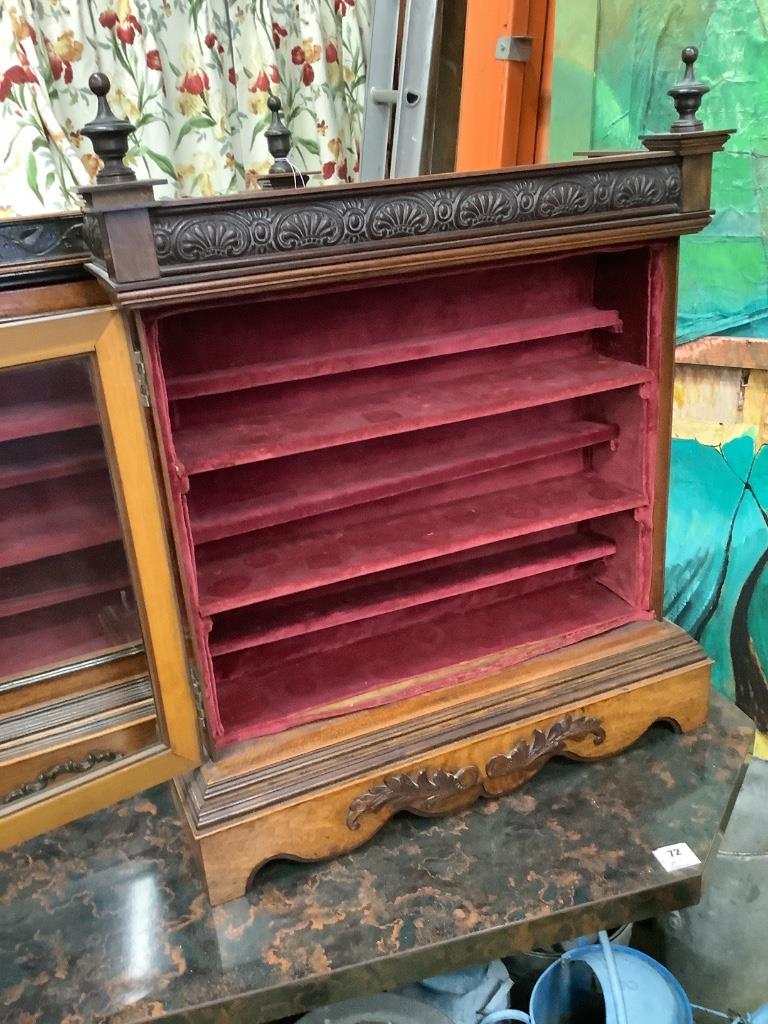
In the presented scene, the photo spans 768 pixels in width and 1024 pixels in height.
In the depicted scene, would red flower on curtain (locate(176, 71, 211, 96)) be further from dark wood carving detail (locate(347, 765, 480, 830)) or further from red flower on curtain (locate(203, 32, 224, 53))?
dark wood carving detail (locate(347, 765, 480, 830))

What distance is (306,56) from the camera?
5.87ft

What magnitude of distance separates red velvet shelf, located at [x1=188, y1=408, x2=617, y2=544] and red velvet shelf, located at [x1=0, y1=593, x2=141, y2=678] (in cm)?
19

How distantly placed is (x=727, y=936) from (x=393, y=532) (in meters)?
1.07

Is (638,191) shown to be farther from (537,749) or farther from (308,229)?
(537,749)

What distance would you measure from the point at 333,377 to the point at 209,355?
0.59 ft

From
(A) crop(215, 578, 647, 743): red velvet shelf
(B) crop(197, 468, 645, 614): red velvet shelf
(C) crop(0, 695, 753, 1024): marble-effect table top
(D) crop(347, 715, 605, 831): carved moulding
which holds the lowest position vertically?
(C) crop(0, 695, 753, 1024): marble-effect table top

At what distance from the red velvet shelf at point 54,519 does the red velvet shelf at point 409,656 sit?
12.0 inches

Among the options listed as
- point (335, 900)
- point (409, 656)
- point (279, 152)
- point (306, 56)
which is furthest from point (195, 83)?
point (335, 900)

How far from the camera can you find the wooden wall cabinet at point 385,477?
0.86 m

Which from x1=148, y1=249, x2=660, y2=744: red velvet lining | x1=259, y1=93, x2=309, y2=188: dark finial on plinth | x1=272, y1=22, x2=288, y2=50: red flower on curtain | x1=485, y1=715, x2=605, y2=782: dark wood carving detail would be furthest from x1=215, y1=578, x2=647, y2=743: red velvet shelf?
x1=272, y1=22, x2=288, y2=50: red flower on curtain

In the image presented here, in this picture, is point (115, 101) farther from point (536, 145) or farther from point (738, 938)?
point (738, 938)

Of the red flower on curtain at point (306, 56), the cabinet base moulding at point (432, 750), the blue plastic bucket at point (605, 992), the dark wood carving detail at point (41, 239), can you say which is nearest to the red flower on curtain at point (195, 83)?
the red flower on curtain at point (306, 56)

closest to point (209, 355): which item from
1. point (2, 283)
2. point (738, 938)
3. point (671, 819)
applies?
point (2, 283)

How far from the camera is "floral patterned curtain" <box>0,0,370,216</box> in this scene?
1.51 meters
